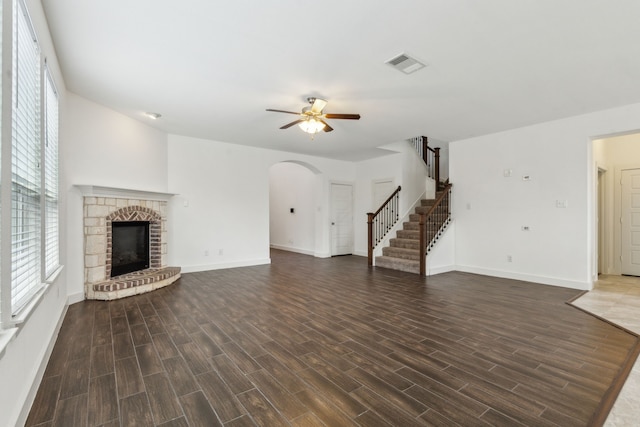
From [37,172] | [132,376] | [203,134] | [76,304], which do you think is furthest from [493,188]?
[76,304]

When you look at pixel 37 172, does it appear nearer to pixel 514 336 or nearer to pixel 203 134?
pixel 203 134

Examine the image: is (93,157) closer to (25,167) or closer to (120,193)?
(120,193)

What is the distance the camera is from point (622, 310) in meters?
3.66

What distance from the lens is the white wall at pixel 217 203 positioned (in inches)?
232

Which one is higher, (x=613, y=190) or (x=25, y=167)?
(x=613, y=190)

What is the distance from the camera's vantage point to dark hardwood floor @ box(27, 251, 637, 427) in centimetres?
180

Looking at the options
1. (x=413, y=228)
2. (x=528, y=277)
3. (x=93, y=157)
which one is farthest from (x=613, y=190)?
(x=93, y=157)

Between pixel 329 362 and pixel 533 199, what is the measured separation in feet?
15.9

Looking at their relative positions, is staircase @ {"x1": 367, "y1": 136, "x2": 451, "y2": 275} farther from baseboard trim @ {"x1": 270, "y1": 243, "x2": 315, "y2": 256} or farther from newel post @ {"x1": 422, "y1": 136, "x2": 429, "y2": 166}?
baseboard trim @ {"x1": 270, "y1": 243, "x2": 315, "y2": 256}

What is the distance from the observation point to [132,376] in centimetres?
220

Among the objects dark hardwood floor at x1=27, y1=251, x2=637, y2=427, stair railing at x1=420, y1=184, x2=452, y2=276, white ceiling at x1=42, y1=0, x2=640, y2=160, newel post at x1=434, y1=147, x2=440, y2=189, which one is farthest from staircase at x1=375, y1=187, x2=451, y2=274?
white ceiling at x1=42, y1=0, x2=640, y2=160

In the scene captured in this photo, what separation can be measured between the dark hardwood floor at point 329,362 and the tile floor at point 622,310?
11 cm

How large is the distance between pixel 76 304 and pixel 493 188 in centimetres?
705

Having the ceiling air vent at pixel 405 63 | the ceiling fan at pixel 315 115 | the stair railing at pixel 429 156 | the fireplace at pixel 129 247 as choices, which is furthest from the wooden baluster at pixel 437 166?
the fireplace at pixel 129 247
